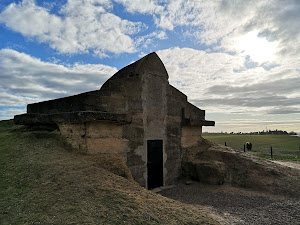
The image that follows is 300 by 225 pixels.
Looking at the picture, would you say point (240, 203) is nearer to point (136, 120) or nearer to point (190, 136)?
point (190, 136)

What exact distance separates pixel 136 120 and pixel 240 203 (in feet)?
13.2

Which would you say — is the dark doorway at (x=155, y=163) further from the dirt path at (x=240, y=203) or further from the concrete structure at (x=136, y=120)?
the dirt path at (x=240, y=203)

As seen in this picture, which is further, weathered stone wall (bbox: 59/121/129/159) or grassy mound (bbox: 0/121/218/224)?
weathered stone wall (bbox: 59/121/129/159)

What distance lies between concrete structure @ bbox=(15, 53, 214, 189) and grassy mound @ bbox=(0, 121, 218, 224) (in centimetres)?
81

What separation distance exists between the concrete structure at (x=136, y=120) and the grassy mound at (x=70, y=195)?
810mm

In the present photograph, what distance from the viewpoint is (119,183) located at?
4992mm

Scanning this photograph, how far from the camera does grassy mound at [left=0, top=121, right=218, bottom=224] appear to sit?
3.58m

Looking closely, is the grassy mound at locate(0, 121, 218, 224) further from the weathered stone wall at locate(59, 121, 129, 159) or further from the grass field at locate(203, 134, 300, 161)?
the grass field at locate(203, 134, 300, 161)

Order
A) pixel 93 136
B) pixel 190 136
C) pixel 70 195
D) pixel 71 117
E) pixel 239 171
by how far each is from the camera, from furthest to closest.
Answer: pixel 190 136 < pixel 239 171 < pixel 93 136 < pixel 71 117 < pixel 70 195

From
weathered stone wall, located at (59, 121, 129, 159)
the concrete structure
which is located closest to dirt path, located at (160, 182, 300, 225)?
the concrete structure

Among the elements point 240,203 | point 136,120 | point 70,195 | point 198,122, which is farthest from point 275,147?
point 70,195

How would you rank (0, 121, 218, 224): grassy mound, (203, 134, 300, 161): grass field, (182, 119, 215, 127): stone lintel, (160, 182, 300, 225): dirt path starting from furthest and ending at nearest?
1. (203, 134, 300, 161): grass field
2. (182, 119, 215, 127): stone lintel
3. (160, 182, 300, 225): dirt path
4. (0, 121, 218, 224): grassy mound

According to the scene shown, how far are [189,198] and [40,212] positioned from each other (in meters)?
4.81

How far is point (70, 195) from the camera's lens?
13.4 feet
